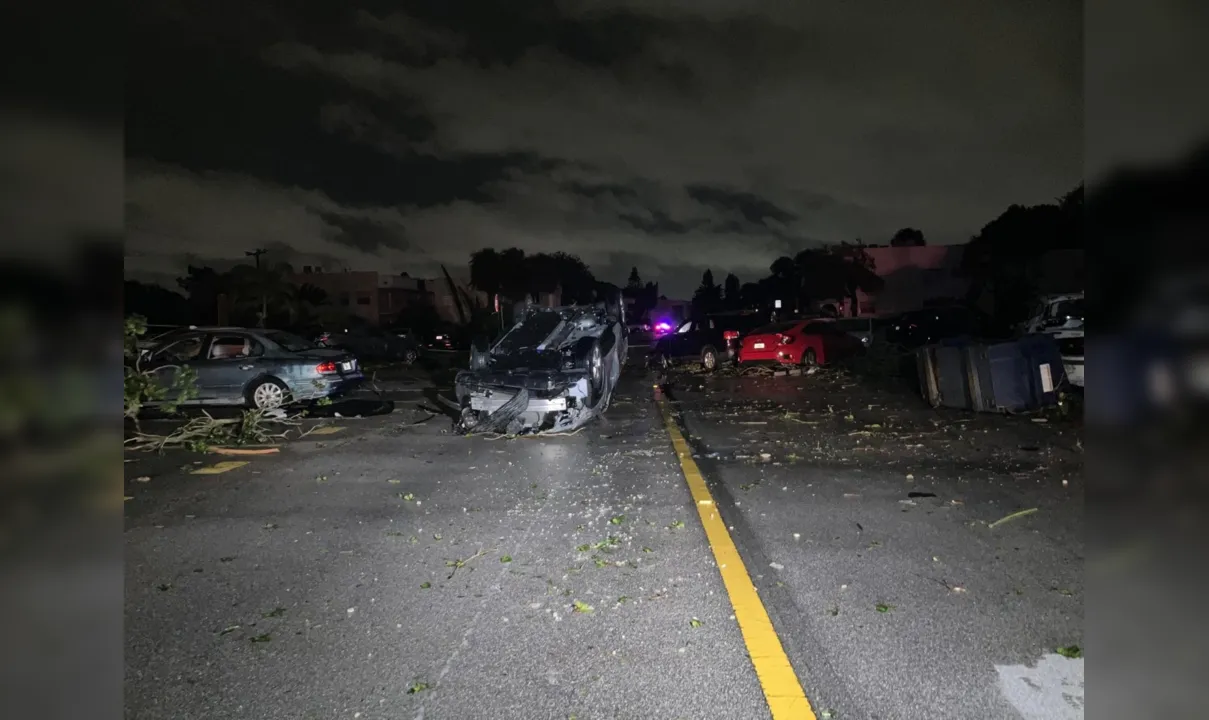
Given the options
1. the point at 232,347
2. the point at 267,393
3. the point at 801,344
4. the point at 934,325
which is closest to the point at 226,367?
the point at 232,347

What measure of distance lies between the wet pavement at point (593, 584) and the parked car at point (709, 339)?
1280 cm

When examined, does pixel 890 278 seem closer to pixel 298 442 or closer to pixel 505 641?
pixel 298 442

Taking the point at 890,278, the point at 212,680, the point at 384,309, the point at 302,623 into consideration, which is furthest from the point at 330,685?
the point at 384,309

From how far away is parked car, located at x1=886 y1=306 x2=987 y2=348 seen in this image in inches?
806

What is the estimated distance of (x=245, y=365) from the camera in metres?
11.4

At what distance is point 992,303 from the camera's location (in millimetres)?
A: 31609

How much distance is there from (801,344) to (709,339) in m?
3.46

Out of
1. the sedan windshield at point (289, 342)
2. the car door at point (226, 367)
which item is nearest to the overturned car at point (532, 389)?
the sedan windshield at point (289, 342)

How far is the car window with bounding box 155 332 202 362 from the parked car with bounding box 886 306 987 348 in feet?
59.3

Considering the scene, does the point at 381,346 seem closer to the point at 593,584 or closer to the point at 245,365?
the point at 245,365

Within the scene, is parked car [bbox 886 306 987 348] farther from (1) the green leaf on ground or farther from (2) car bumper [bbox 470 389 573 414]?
(1) the green leaf on ground

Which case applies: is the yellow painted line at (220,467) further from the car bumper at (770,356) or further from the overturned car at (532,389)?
the car bumper at (770,356)

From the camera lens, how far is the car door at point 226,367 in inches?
444
